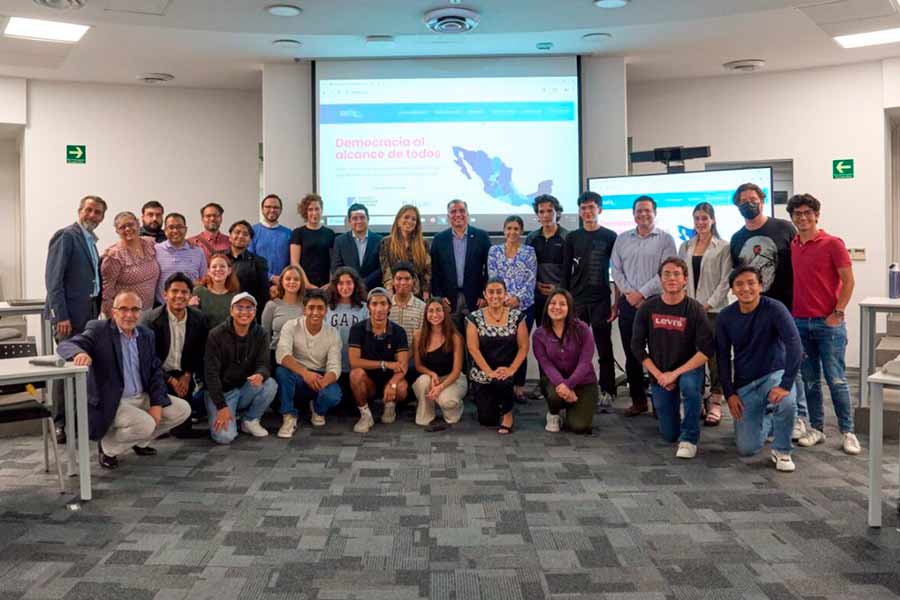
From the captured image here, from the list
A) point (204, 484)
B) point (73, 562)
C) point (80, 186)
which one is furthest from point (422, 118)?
point (73, 562)

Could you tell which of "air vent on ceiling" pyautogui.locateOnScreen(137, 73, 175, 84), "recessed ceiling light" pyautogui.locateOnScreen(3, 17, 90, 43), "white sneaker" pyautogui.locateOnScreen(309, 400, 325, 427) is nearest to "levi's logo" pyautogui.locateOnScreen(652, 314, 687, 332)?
"white sneaker" pyautogui.locateOnScreen(309, 400, 325, 427)

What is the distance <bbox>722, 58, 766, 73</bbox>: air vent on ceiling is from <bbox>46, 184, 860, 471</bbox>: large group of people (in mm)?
2566

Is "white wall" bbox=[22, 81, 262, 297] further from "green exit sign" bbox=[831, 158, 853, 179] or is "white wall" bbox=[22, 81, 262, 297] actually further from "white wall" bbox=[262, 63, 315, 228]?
"green exit sign" bbox=[831, 158, 853, 179]

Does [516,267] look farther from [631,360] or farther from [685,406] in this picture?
[685,406]

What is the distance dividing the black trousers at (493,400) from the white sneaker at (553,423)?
255 millimetres

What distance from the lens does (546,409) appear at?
5.47m

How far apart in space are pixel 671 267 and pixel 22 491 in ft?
11.4

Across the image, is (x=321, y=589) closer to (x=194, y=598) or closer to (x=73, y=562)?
(x=194, y=598)

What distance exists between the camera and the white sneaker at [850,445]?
4.15 m

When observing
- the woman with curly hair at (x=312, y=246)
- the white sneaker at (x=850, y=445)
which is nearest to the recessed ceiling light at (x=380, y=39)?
the woman with curly hair at (x=312, y=246)

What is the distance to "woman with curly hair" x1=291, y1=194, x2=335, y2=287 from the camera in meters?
5.79

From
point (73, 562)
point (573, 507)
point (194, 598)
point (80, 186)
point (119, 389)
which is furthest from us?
point (80, 186)

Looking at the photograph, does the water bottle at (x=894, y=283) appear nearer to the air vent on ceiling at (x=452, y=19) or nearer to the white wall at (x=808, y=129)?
the white wall at (x=808, y=129)

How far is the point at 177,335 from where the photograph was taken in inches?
181
